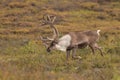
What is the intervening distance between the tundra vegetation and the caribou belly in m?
0.38

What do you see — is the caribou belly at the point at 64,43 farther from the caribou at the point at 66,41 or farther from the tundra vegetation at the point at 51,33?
the tundra vegetation at the point at 51,33

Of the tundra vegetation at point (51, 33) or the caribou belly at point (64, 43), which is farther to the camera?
the caribou belly at point (64, 43)

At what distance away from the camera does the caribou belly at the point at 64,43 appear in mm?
14122

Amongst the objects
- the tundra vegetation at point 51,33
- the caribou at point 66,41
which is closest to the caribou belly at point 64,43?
the caribou at point 66,41

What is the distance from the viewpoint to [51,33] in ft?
86.6

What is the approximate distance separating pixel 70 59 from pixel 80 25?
16661mm

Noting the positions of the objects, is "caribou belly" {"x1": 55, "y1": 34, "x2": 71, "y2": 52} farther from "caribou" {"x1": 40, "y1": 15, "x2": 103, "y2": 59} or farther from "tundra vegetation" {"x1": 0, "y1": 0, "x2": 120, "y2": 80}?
"tundra vegetation" {"x1": 0, "y1": 0, "x2": 120, "y2": 80}

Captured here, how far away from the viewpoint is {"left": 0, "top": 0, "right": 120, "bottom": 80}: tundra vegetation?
9.47m

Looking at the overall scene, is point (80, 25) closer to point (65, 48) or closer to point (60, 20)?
point (60, 20)

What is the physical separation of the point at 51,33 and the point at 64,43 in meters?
12.3

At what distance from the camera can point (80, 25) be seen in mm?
30812

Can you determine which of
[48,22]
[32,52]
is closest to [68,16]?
[32,52]

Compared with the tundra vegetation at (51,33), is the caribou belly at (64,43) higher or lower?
higher

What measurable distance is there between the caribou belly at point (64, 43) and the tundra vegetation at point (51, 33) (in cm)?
38
